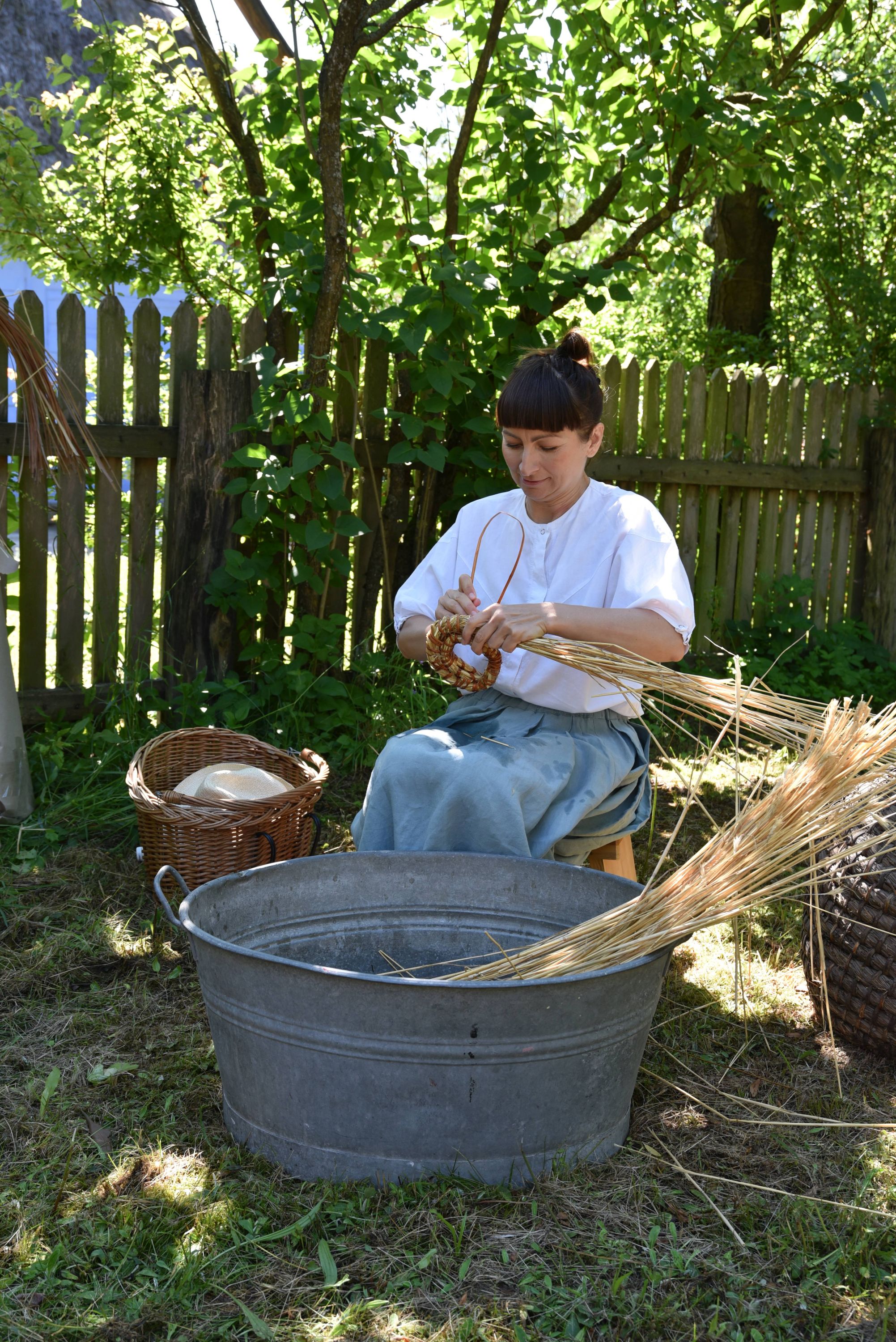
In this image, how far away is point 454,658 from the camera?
2.13 metres

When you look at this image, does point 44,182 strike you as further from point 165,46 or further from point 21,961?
point 21,961

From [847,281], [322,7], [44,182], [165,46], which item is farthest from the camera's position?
[847,281]

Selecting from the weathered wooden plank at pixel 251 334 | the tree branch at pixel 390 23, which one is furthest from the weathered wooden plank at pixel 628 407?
the tree branch at pixel 390 23

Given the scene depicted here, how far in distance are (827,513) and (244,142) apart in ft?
11.0

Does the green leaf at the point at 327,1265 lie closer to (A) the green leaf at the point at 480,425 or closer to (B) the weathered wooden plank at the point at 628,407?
(A) the green leaf at the point at 480,425

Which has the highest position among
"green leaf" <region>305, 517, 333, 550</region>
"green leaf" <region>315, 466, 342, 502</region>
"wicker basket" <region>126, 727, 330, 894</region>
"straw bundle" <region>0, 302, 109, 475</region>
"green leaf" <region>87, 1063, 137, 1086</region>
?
"straw bundle" <region>0, 302, 109, 475</region>

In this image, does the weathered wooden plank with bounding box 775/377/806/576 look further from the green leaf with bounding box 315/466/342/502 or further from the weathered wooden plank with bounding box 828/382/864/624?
the green leaf with bounding box 315/466/342/502

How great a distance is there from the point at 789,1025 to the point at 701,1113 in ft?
1.49

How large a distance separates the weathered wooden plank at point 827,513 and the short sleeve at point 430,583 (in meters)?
3.60

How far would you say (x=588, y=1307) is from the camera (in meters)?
1.46

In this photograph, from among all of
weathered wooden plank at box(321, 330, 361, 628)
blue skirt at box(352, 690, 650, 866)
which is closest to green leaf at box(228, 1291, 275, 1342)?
blue skirt at box(352, 690, 650, 866)

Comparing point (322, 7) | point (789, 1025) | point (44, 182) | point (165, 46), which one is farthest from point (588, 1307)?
point (44, 182)

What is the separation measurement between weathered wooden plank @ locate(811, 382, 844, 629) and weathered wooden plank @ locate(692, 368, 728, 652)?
0.68 metres

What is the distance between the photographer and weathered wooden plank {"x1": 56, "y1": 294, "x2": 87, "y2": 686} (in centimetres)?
357
